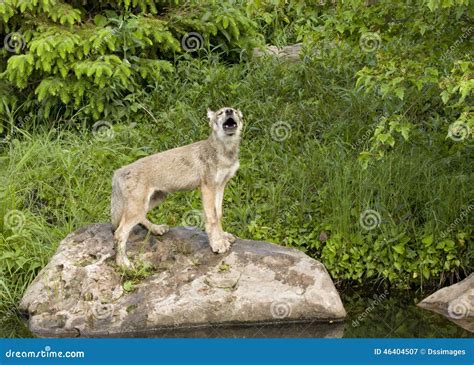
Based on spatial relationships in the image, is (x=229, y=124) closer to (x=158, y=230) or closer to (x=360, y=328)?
(x=158, y=230)

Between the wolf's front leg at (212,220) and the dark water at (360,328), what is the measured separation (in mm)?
840

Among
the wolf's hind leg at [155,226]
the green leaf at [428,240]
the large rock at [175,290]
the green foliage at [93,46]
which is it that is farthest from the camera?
the green foliage at [93,46]

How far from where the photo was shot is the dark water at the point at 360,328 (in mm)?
8664

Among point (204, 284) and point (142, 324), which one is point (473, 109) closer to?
point (204, 284)

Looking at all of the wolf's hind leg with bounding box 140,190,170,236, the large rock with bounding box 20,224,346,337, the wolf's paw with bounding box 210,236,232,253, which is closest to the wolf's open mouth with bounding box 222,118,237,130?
the wolf's hind leg with bounding box 140,190,170,236

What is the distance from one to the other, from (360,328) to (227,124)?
249 centimetres

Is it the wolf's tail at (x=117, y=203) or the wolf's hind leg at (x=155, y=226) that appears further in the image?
the wolf's hind leg at (x=155, y=226)

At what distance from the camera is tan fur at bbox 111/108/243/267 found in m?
8.93

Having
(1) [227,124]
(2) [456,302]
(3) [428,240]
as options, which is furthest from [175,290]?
(3) [428,240]

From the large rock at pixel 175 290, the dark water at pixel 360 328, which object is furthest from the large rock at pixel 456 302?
the large rock at pixel 175 290

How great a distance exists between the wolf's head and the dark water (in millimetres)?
1957

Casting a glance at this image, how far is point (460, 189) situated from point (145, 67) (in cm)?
496

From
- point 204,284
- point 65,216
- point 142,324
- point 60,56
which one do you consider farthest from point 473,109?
point 60,56

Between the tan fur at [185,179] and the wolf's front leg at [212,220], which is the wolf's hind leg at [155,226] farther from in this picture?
the wolf's front leg at [212,220]
